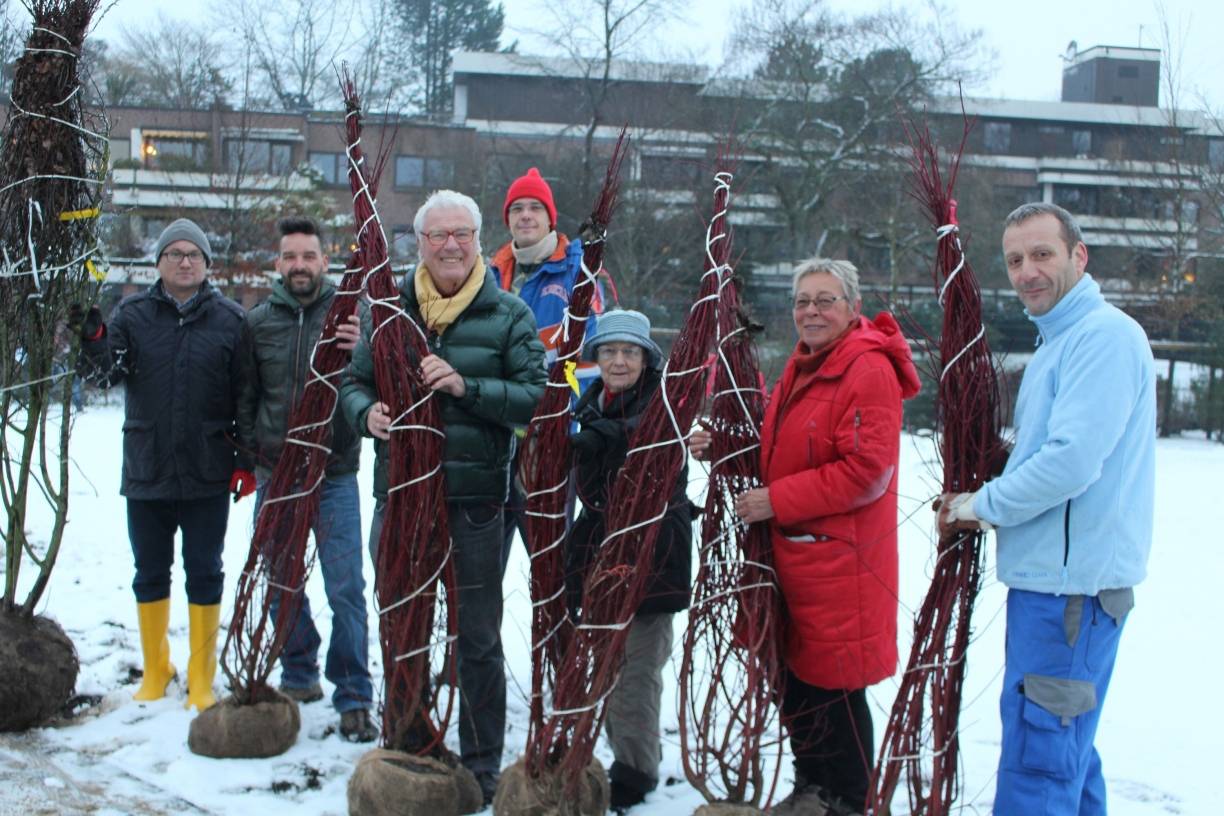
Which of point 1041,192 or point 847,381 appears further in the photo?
point 1041,192

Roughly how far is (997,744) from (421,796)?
2.18 m

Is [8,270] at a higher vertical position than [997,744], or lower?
higher

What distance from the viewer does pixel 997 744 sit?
4.18 m

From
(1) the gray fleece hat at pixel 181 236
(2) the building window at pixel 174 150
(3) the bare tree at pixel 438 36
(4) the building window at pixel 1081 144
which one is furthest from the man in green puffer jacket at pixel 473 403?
(4) the building window at pixel 1081 144

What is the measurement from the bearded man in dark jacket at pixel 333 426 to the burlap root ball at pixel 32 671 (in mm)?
846

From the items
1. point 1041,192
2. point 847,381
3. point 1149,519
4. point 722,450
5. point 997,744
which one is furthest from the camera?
point 1041,192

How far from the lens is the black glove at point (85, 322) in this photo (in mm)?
4254

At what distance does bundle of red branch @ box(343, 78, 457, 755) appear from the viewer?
345 cm

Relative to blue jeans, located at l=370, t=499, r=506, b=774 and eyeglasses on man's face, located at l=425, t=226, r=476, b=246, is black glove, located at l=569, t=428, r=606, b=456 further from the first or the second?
eyeglasses on man's face, located at l=425, t=226, r=476, b=246

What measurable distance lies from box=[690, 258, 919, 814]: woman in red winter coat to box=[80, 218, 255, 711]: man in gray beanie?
2085 mm

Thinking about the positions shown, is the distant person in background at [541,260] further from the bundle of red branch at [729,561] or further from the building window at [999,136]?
the building window at [999,136]

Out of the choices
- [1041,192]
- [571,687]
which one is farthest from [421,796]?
[1041,192]

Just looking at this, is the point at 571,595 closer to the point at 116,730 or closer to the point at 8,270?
the point at 116,730

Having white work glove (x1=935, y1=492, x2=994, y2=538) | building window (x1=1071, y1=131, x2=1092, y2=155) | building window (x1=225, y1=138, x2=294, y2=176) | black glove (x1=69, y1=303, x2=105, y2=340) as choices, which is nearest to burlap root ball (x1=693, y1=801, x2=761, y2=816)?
white work glove (x1=935, y1=492, x2=994, y2=538)
